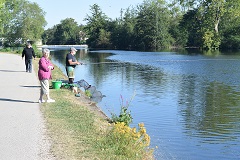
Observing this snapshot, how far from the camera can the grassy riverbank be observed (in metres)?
7.12

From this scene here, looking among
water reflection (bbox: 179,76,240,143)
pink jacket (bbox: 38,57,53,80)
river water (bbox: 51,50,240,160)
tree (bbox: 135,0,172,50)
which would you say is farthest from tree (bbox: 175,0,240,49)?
pink jacket (bbox: 38,57,53,80)

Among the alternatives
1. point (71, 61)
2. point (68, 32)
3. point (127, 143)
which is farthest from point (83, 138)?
point (68, 32)

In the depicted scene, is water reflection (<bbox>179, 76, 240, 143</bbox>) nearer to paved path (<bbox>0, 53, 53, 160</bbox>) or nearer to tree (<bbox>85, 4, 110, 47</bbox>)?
paved path (<bbox>0, 53, 53, 160</bbox>)

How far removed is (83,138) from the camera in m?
8.23

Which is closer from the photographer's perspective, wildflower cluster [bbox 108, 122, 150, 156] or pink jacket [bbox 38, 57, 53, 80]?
wildflower cluster [bbox 108, 122, 150, 156]

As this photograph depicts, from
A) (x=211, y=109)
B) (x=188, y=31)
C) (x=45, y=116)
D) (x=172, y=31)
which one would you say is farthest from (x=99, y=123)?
(x=172, y=31)

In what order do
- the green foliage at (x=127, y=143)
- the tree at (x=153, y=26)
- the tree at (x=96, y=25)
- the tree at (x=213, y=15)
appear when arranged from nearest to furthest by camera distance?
the green foliage at (x=127, y=143), the tree at (x=213, y=15), the tree at (x=153, y=26), the tree at (x=96, y=25)

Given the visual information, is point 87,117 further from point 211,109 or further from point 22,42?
point 22,42

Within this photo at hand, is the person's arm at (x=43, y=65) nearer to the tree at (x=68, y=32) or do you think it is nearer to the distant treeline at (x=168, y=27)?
the distant treeline at (x=168, y=27)

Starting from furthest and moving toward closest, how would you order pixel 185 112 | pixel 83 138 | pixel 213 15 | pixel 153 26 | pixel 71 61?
pixel 153 26
pixel 213 15
pixel 71 61
pixel 185 112
pixel 83 138

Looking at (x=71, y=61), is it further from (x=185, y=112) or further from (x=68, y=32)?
(x=68, y=32)

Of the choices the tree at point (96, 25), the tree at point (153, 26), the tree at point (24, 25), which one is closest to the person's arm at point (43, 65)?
the tree at point (24, 25)

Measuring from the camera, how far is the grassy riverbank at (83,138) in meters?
7.12

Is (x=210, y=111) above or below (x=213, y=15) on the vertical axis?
below
